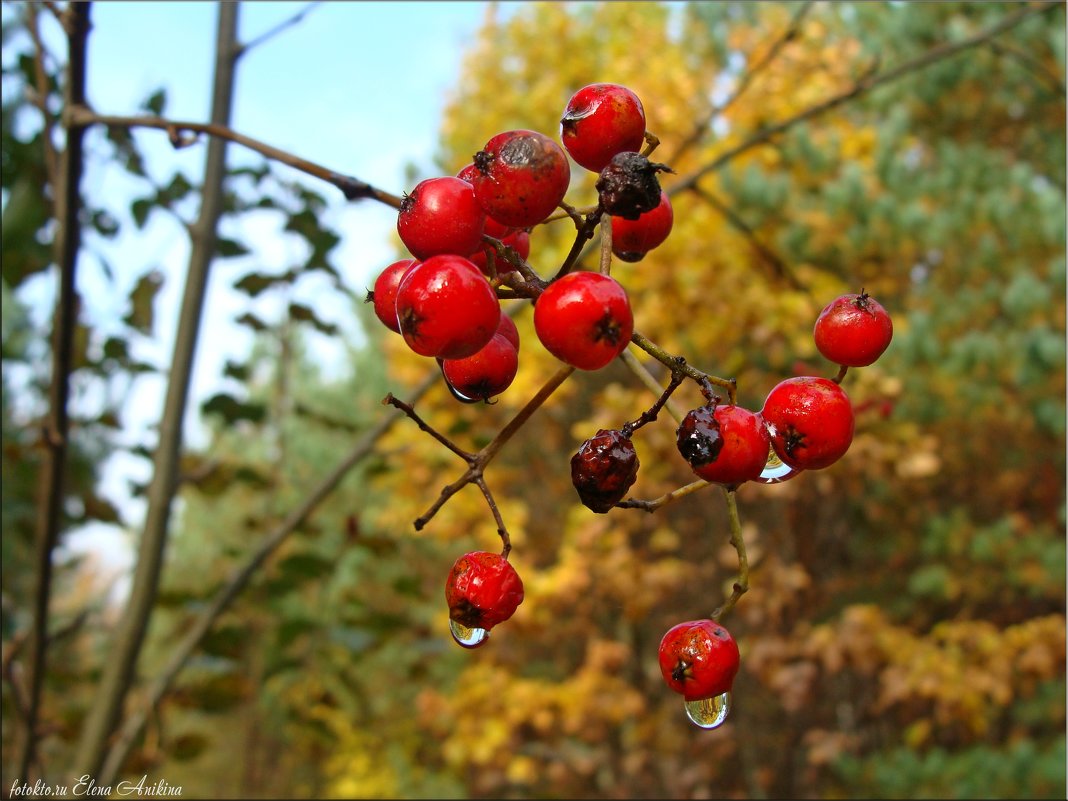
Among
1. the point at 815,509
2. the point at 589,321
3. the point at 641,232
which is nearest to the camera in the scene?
the point at 589,321

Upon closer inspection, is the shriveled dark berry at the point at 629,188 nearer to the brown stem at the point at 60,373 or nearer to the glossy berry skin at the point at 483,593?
the glossy berry skin at the point at 483,593

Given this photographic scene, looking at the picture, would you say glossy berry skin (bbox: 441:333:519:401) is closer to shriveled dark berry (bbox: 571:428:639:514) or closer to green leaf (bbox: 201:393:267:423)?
shriveled dark berry (bbox: 571:428:639:514)

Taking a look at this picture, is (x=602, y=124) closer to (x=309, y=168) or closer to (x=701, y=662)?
(x=309, y=168)

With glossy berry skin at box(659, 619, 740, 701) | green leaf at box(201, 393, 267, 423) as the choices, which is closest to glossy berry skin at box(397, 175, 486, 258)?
glossy berry skin at box(659, 619, 740, 701)

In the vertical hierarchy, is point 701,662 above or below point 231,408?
below

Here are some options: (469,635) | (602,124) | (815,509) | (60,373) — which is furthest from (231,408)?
(815,509)

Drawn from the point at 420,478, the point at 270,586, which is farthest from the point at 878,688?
the point at 270,586

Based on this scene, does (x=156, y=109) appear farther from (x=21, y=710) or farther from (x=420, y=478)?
(x=420, y=478)
